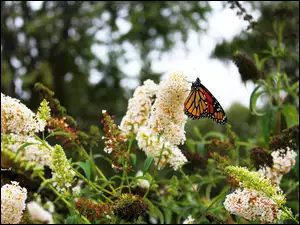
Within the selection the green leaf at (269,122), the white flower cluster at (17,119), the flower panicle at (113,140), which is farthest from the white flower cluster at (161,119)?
the green leaf at (269,122)

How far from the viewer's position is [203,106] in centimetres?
232

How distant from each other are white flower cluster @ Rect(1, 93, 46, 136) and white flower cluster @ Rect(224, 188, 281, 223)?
75cm

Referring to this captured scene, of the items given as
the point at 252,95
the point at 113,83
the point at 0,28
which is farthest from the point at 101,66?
the point at 252,95

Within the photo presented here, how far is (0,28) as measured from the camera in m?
4.69

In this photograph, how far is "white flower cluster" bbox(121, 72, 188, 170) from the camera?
2.00m

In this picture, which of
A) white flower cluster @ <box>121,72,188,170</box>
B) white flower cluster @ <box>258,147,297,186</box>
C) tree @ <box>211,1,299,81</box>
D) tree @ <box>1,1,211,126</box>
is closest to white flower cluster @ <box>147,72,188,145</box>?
white flower cluster @ <box>121,72,188,170</box>

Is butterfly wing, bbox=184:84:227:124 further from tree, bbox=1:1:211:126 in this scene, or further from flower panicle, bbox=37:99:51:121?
tree, bbox=1:1:211:126

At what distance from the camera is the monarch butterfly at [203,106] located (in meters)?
2.24

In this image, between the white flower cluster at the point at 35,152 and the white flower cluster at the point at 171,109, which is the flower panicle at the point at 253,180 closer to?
the white flower cluster at the point at 171,109

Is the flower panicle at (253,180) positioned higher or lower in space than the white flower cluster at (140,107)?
lower

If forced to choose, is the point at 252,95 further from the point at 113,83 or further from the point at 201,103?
the point at 113,83

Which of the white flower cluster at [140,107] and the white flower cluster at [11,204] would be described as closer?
the white flower cluster at [11,204]

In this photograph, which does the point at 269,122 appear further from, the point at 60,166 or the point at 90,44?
the point at 90,44

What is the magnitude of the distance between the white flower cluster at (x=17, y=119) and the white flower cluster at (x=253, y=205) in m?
0.75
